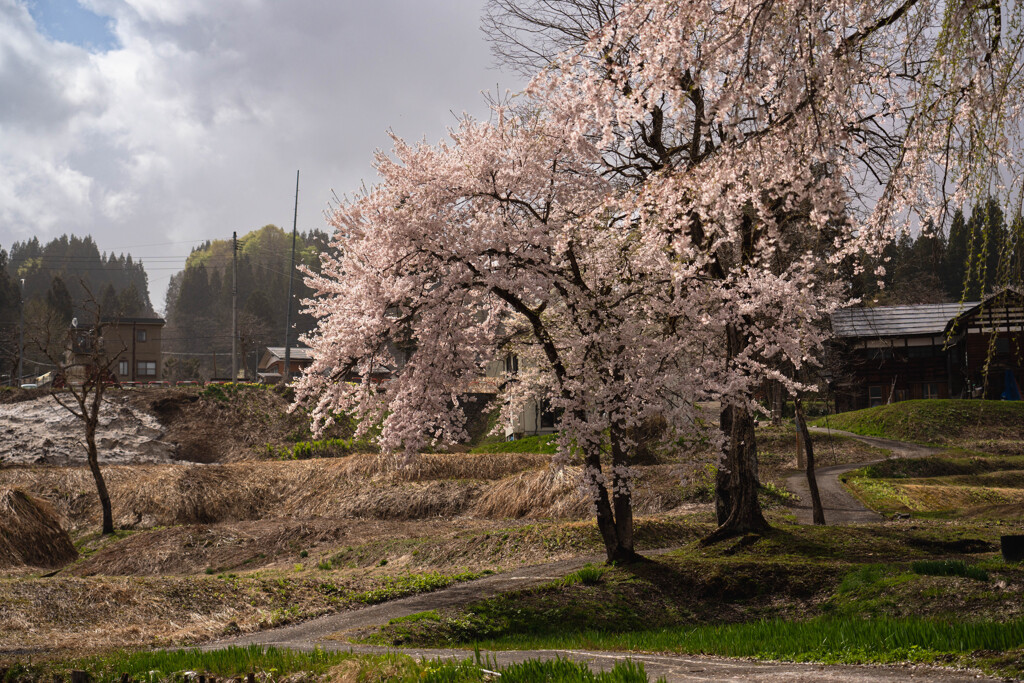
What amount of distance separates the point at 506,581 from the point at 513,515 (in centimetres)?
752

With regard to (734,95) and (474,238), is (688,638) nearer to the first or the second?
(734,95)

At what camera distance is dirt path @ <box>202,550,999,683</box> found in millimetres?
5953

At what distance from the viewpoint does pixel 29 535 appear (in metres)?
18.7

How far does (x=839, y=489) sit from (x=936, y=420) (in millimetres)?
14976

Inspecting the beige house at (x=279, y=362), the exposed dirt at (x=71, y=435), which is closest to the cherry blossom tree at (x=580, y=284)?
the exposed dirt at (x=71, y=435)

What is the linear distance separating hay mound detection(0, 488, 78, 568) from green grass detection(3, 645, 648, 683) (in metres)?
11.1

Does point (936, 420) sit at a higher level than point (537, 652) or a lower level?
higher

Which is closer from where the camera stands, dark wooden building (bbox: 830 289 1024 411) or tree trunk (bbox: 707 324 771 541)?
tree trunk (bbox: 707 324 771 541)

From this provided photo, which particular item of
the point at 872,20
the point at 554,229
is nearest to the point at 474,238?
the point at 554,229

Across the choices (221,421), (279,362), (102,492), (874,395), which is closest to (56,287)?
(279,362)

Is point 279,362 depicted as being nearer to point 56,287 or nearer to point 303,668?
point 56,287

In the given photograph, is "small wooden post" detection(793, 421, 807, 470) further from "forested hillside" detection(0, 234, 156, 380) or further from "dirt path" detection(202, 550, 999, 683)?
"forested hillside" detection(0, 234, 156, 380)

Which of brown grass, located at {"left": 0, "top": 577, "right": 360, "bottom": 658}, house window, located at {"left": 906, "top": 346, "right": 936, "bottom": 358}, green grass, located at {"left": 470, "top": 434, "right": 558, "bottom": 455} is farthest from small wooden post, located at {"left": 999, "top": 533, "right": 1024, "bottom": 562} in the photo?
house window, located at {"left": 906, "top": 346, "right": 936, "bottom": 358}

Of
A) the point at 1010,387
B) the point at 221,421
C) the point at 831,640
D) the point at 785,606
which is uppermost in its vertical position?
the point at 1010,387
